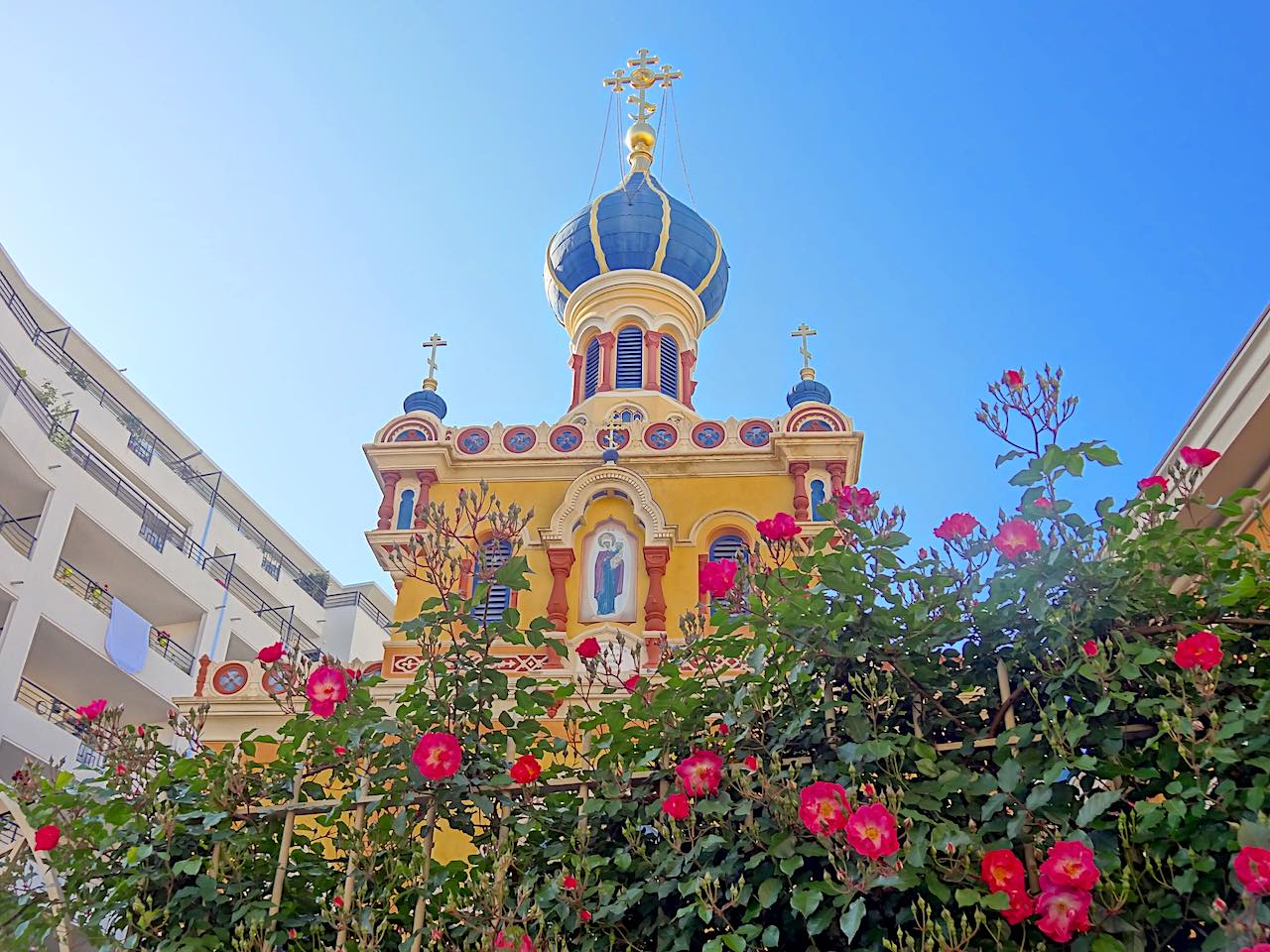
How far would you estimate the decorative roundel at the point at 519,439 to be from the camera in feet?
58.4

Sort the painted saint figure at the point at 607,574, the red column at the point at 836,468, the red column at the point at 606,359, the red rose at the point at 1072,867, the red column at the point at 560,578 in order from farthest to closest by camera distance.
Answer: the red column at the point at 606,359 → the red column at the point at 836,468 → the painted saint figure at the point at 607,574 → the red column at the point at 560,578 → the red rose at the point at 1072,867

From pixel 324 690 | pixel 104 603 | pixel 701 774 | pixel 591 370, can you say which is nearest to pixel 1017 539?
pixel 701 774

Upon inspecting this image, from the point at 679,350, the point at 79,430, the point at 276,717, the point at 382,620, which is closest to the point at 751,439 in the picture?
the point at 679,350

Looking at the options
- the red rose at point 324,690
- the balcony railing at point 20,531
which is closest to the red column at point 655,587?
the balcony railing at point 20,531

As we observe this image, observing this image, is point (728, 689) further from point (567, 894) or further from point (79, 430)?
point (79, 430)

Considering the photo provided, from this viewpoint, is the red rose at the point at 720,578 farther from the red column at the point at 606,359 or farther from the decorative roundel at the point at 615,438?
the red column at the point at 606,359

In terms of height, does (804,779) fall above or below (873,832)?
above

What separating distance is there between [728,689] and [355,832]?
3.94 feet

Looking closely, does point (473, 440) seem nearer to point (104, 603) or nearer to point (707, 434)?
point (707, 434)

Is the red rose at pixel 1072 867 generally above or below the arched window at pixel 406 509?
below

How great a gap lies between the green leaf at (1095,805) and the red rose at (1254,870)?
0.40 metres

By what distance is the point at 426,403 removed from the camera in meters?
18.8

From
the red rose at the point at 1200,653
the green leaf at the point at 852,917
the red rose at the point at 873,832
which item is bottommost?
the green leaf at the point at 852,917

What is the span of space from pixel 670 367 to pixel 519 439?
4.21 metres
